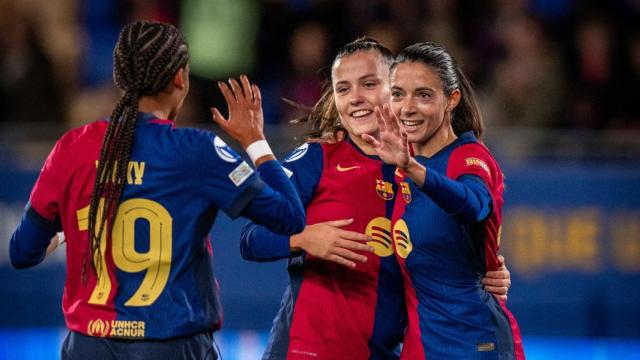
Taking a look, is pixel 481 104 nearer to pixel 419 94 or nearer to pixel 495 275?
pixel 419 94

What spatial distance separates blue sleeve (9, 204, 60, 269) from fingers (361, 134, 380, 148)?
4.18 ft

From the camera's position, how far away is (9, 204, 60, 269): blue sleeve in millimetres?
4250

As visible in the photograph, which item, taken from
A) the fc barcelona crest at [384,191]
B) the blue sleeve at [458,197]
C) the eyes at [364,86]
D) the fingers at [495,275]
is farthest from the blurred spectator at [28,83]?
the blue sleeve at [458,197]

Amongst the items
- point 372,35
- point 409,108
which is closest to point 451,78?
point 409,108

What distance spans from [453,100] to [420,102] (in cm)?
19

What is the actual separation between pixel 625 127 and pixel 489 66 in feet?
4.60

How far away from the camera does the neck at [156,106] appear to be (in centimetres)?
424

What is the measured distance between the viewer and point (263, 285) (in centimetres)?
975

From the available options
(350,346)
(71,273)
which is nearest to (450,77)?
(350,346)

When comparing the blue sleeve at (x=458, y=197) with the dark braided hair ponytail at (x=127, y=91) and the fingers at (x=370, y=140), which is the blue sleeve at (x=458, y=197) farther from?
the dark braided hair ponytail at (x=127, y=91)

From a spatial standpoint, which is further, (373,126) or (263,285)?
(263,285)

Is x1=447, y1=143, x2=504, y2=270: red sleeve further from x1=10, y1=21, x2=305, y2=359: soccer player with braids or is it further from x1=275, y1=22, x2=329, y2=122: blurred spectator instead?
x1=275, y1=22, x2=329, y2=122: blurred spectator

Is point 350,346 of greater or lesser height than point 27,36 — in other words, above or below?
below

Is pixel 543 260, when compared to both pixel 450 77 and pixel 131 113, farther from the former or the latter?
pixel 131 113
